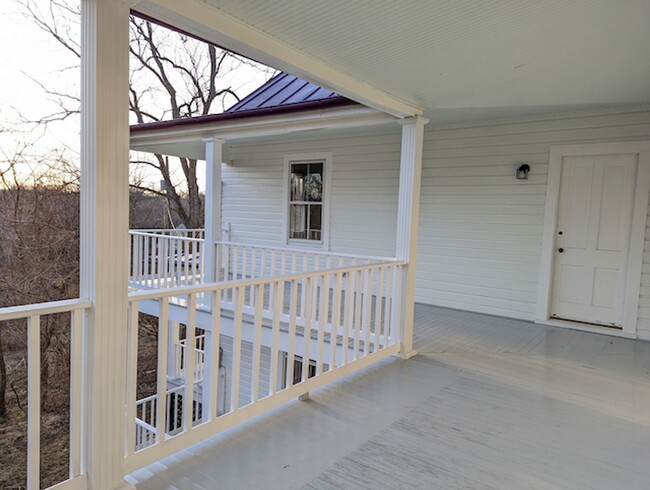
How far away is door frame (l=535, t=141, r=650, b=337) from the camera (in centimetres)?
477

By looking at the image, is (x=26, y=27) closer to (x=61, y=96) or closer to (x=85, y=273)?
(x=61, y=96)

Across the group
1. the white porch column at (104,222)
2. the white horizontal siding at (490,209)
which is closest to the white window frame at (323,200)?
the white horizontal siding at (490,209)

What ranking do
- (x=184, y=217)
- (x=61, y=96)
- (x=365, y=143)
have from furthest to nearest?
1. (x=184, y=217)
2. (x=61, y=96)
3. (x=365, y=143)

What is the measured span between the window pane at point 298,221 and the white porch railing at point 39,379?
5954 millimetres

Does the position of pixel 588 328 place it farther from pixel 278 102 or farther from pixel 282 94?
pixel 282 94

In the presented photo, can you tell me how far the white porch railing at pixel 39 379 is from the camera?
1.71m

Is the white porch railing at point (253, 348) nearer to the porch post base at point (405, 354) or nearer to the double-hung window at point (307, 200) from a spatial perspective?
the porch post base at point (405, 354)

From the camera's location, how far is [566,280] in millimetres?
5320

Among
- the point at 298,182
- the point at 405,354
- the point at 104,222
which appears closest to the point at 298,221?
the point at 298,182

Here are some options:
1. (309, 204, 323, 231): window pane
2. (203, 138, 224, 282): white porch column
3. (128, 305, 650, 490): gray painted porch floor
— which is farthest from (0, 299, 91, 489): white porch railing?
(309, 204, 323, 231): window pane

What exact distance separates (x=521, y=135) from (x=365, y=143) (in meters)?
2.34

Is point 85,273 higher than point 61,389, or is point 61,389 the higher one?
point 85,273

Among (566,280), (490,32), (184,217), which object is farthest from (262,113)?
(184,217)

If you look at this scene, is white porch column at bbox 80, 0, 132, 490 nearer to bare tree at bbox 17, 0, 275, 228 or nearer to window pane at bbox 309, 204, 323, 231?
window pane at bbox 309, 204, 323, 231
